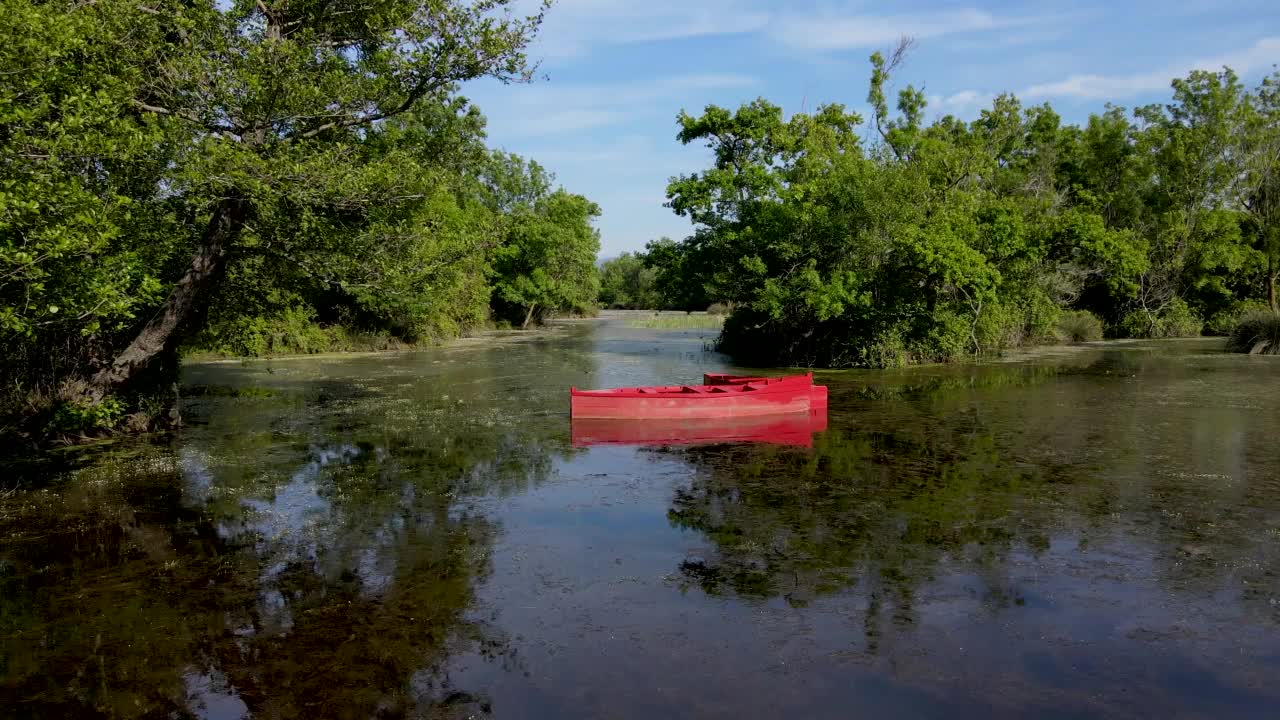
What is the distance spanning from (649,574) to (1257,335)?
1255 inches

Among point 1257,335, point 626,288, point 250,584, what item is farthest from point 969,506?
point 626,288

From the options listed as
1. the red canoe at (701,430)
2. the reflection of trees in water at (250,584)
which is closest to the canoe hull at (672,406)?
the red canoe at (701,430)

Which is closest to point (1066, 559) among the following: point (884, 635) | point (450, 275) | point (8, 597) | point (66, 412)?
point (884, 635)

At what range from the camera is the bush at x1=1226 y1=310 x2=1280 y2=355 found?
101 feet

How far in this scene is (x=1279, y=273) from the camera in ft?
144

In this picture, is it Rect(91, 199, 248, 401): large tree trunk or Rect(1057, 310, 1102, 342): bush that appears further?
Rect(1057, 310, 1102, 342): bush

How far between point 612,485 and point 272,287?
8.85m

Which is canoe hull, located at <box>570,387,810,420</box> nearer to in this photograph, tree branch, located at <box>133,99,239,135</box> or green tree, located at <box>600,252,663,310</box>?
tree branch, located at <box>133,99,239,135</box>

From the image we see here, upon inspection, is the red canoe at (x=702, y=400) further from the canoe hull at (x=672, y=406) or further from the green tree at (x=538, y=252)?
the green tree at (x=538, y=252)

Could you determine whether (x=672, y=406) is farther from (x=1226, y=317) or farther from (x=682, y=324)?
(x=682, y=324)

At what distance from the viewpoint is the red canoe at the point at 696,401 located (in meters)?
17.6

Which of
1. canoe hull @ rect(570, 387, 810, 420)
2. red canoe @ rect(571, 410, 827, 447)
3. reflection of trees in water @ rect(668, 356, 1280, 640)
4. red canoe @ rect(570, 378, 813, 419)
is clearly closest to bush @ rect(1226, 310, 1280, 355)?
reflection of trees in water @ rect(668, 356, 1280, 640)

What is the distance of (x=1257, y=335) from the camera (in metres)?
31.3

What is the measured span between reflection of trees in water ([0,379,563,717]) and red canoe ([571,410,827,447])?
8.09 ft
